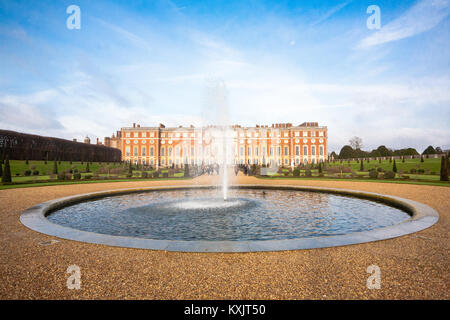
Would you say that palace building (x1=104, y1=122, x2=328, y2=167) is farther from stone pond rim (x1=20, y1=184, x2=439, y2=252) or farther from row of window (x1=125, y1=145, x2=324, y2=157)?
stone pond rim (x1=20, y1=184, x2=439, y2=252)

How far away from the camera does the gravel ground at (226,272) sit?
104 inches

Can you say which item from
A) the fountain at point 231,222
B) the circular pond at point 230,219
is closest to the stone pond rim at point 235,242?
the fountain at point 231,222

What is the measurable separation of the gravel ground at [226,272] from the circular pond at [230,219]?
1296 millimetres

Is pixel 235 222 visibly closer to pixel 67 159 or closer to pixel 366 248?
pixel 366 248

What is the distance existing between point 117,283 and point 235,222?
11.9ft

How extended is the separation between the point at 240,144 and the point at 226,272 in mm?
59675

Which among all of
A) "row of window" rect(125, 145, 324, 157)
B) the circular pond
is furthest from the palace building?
the circular pond

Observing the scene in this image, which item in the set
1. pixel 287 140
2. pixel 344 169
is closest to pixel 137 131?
pixel 287 140

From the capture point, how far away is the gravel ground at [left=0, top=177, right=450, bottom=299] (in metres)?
2.64

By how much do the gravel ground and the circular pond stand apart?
1296 millimetres

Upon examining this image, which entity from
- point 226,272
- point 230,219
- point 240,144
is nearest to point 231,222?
point 230,219

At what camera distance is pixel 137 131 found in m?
62.2

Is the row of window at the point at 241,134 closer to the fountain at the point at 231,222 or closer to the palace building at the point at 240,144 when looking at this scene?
the palace building at the point at 240,144
